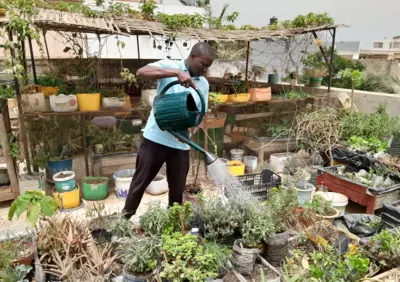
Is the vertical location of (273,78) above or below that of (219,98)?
above

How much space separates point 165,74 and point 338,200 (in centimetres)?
259

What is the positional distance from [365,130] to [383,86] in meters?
3.22

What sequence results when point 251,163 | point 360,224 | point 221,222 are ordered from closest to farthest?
point 221,222, point 360,224, point 251,163

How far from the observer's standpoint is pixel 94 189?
3977 mm

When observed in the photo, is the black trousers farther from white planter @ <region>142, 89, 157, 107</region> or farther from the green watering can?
white planter @ <region>142, 89, 157, 107</region>

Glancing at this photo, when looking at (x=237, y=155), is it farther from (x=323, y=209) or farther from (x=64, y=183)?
(x=64, y=183)

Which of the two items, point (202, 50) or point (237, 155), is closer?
point (202, 50)

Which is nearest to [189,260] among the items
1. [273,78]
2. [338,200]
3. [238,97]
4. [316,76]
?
[338,200]

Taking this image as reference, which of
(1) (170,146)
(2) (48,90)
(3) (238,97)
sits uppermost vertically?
(2) (48,90)

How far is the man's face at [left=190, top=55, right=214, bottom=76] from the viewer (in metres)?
2.12

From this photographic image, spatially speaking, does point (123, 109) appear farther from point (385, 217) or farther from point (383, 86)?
point (383, 86)

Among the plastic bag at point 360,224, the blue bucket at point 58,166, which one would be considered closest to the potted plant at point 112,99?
the blue bucket at point 58,166

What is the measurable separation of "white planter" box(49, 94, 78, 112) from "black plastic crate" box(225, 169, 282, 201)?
7.56ft

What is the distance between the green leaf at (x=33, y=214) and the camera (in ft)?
6.14
